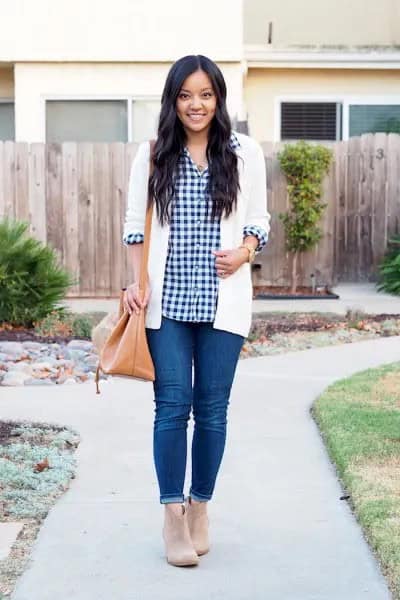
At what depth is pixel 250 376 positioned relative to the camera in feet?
29.1

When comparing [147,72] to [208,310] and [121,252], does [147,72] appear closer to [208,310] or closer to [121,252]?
[121,252]

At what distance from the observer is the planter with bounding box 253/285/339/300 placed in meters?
14.2

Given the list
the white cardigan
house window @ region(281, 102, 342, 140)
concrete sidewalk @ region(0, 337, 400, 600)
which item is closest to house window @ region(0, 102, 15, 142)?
house window @ region(281, 102, 342, 140)

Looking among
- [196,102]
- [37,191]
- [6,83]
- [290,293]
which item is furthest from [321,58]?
[196,102]

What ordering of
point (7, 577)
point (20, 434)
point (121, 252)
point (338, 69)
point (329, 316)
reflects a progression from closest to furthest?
point (7, 577), point (20, 434), point (329, 316), point (121, 252), point (338, 69)

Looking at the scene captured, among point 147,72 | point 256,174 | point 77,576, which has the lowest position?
point 77,576

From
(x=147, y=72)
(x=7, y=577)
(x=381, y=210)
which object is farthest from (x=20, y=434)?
(x=147, y=72)

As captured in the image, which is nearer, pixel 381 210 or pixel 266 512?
pixel 266 512

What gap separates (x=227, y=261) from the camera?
4590 millimetres

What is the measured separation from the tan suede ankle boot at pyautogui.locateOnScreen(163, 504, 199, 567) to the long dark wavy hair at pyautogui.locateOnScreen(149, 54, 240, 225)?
3.85 ft

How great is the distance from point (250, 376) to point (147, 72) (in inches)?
326

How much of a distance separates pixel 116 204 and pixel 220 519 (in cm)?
946

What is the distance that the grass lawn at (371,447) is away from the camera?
15.9ft

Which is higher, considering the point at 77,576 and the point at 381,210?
the point at 381,210
